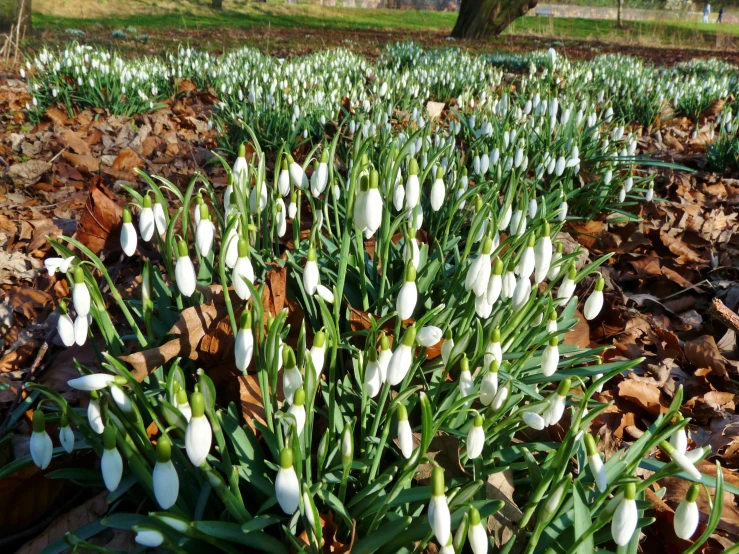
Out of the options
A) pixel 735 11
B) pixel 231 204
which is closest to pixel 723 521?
pixel 231 204

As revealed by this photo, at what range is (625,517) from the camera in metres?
0.88

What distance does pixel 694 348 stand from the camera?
79.4 inches

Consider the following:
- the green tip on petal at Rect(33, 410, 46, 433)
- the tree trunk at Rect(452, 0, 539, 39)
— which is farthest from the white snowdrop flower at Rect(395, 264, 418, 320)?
the tree trunk at Rect(452, 0, 539, 39)

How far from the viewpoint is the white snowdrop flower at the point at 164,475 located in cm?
84

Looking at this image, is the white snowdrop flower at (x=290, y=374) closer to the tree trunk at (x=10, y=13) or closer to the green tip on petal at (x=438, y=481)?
the green tip on petal at (x=438, y=481)

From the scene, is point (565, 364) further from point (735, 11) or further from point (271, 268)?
point (735, 11)

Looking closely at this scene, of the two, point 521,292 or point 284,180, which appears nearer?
point 521,292

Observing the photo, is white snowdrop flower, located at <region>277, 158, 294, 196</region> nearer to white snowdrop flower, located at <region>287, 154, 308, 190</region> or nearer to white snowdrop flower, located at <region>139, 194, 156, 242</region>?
white snowdrop flower, located at <region>287, 154, 308, 190</region>

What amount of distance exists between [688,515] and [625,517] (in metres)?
0.13

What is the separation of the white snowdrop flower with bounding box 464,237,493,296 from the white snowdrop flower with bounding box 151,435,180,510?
67cm

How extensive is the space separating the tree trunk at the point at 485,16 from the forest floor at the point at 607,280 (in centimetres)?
1290

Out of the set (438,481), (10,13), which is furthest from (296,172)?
(10,13)

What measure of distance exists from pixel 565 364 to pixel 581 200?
5.39 feet

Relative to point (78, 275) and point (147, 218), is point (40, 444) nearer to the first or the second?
point (78, 275)
